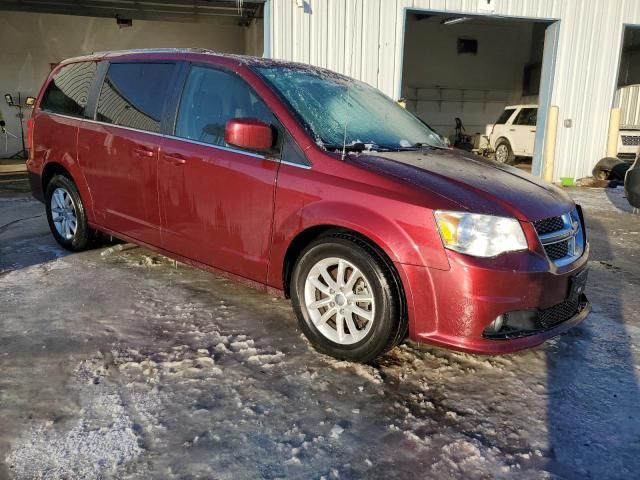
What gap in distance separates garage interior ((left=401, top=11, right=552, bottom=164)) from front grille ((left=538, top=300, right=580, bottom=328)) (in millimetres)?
18609

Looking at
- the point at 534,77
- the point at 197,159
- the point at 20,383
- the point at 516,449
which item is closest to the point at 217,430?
the point at 20,383

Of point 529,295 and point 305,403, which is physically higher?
point 529,295

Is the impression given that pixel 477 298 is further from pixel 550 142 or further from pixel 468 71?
pixel 468 71

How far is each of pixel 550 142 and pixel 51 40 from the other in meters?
12.7

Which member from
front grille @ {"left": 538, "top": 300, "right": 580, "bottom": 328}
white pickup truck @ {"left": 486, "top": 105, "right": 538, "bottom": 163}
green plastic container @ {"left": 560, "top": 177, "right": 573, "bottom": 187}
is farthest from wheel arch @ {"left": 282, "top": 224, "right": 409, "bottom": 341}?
white pickup truck @ {"left": 486, "top": 105, "right": 538, "bottom": 163}

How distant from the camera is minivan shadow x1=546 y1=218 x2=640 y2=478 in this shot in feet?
7.65

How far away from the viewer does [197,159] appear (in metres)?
3.62

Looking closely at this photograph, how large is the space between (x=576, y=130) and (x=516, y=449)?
11.1 metres

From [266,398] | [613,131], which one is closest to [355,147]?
[266,398]

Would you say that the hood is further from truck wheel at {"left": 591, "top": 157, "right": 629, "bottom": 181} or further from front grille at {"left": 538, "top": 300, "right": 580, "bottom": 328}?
truck wheel at {"left": 591, "top": 157, "right": 629, "bottom": 181}

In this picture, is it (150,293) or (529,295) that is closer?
(529,295)

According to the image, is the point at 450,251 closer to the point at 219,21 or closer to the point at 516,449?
the point at 516,449

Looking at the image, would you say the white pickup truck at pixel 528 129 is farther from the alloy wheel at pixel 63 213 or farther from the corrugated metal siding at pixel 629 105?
the alloy wheel at pixel 63 213

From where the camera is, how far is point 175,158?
148 inches
